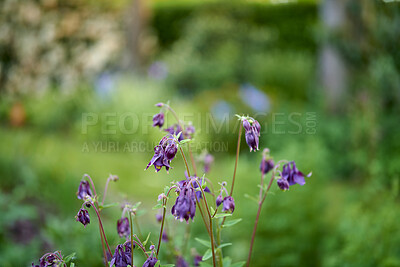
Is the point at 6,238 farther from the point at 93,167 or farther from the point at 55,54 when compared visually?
the point at 55,54

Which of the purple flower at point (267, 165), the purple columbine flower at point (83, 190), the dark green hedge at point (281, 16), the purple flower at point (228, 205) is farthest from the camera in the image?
the dark green hedge at point (281, 16)

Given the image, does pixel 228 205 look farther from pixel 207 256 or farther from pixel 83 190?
pixel 83 190

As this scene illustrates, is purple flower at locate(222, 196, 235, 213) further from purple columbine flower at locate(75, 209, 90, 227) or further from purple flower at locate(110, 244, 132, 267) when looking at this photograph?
purple columbine flower at locate(75, 209, 90, 227)

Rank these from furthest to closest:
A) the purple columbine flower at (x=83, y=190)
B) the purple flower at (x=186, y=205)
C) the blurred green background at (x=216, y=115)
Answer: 1. the blurred green background at (x=216, y=115)
2. the purple columbine flower at (x=83, y=190)
3. the purple flower at (x=186, y=205)

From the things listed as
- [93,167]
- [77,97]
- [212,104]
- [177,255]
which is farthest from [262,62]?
[177,255]

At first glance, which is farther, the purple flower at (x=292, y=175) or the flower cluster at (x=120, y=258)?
the purple flower at (x=292, y=175)

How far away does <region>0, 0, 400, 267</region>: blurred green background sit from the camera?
2.48 meters

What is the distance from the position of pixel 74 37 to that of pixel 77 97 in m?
2.15

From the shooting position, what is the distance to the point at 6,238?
271 centimetres

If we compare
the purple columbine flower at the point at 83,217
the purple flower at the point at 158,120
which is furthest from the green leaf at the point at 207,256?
the purple flower at the point at 158,120

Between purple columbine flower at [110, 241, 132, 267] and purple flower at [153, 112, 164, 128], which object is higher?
purple flower at [153, 112, 164, 128]

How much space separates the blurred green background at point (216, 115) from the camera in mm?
2477

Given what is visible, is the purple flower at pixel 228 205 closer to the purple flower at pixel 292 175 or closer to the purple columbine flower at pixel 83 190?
the purple flower at pixel 292 175

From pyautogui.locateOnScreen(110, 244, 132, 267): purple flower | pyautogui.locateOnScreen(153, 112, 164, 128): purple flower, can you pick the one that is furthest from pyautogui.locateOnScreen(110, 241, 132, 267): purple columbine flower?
pyautogui.locateOnScreen(153, 112, 164, 128): purple flower
